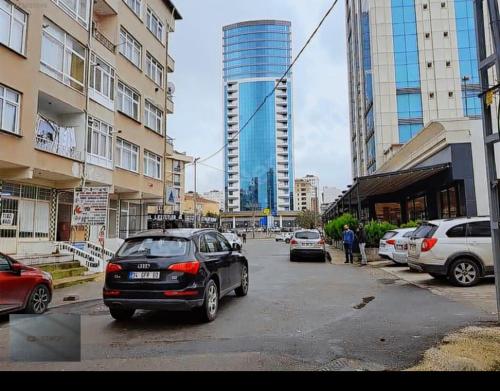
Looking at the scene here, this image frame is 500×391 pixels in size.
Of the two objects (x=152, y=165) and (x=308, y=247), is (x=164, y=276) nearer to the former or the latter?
(x=308, y=247)

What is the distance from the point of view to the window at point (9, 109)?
13.9 metres

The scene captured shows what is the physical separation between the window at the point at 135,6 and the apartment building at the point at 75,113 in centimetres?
7

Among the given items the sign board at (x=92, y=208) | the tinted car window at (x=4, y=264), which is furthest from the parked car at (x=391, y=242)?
the tinted car window at (x=4, y=264)

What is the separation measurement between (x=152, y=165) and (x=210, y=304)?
19509 mm

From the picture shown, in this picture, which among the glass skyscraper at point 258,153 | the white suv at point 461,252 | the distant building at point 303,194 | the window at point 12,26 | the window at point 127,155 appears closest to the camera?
the white suv at point 461,252

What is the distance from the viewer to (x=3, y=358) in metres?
5.54

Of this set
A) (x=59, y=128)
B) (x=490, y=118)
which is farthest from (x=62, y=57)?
(x=490, y=118)

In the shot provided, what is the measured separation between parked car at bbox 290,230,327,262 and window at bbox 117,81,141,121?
36.3 feet

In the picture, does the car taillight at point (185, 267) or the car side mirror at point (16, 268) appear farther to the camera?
the car side mirror at point (16, 268)

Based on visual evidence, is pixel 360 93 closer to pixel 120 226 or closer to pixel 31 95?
pixel 120 226

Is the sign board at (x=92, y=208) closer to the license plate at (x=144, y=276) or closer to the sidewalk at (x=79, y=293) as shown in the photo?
the sidewalk at (x=79, y=293)

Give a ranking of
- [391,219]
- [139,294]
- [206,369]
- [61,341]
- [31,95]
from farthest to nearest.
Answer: [391,219] < [31,95] < [139,294] < [61,341] < [206,369]
